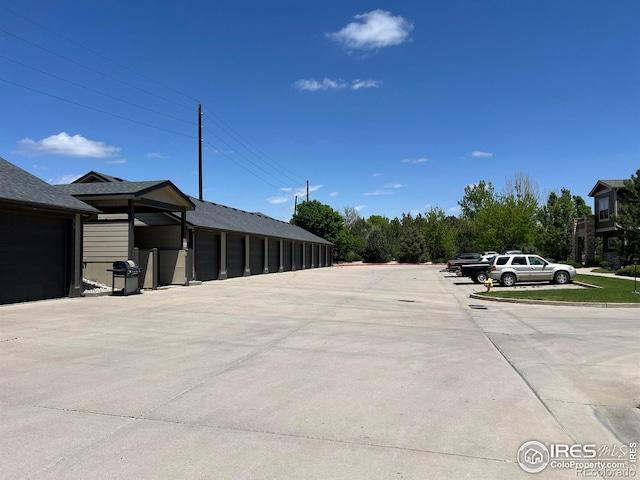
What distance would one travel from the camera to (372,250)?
252 ft

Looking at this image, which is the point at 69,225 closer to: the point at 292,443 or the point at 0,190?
the point at 0,190

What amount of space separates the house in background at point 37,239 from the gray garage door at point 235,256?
1404 centimetres

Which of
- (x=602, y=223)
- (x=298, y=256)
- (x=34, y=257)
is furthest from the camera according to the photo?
(x=298, y=256)

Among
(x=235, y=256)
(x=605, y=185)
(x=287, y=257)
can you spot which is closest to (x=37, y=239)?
(x=235, y=256)

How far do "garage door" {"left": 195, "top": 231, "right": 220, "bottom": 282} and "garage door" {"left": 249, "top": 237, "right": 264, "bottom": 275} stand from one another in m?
5.30

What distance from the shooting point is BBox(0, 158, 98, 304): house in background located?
49.0ft

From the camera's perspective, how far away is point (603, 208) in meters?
43.6

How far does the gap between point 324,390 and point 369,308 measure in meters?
9.71

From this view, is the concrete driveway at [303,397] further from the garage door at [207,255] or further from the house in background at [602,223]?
the house in background at [602,223]

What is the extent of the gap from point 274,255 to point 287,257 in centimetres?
383

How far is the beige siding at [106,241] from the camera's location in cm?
2208

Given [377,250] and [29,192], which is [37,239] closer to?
[29,192]

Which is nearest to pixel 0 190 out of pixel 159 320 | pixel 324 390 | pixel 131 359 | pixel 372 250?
pixel 159 320

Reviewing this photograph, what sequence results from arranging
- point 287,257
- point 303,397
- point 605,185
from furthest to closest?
1. point 287,257
2. point 605,185
3. point 303,397
